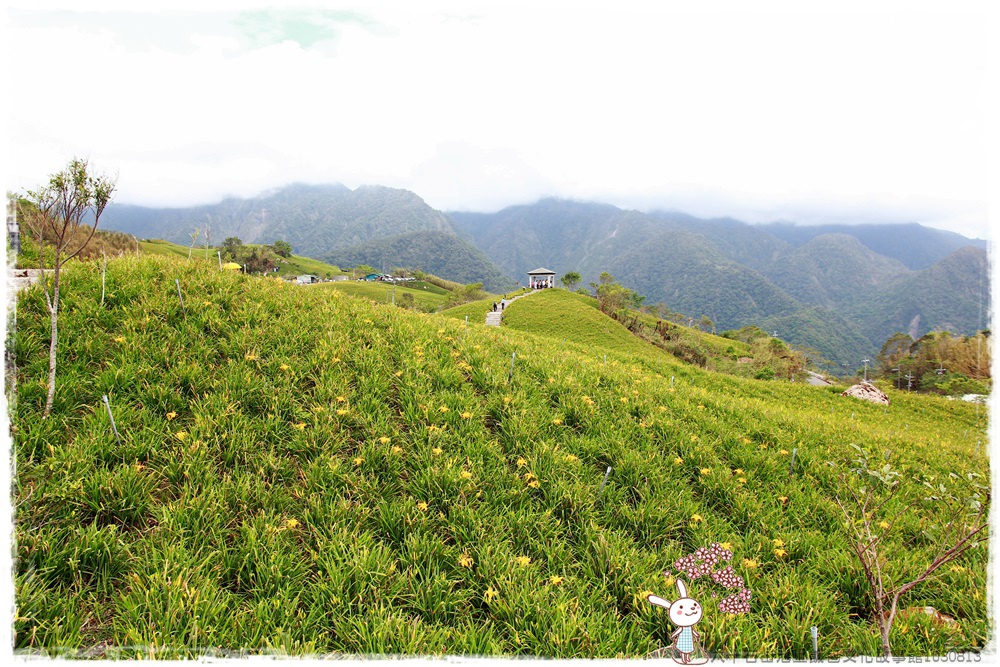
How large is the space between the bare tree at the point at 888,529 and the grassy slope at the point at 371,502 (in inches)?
6.1

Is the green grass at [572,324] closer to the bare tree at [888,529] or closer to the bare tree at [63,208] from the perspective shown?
the bare tree at [888,529]

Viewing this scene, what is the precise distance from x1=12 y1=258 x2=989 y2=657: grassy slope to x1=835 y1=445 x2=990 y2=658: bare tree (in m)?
0.16

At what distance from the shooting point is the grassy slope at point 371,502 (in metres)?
2.44

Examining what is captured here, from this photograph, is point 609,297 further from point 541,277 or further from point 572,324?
point 541,277

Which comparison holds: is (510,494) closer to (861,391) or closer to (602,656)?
(602,656)

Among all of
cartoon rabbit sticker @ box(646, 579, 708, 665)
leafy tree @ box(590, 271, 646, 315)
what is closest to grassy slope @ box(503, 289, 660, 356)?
leafy tree @ box(590, 271, 646, 315)

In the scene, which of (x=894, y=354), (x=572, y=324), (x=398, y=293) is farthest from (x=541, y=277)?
(x=894, y=354)

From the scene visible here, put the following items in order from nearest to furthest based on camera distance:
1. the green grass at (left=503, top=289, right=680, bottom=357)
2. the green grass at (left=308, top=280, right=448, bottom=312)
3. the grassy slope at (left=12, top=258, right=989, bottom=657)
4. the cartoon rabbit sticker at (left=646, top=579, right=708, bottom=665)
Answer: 1. the cartoon rabbit sticker at (left=646, top=579, right=708, bottom=665)
2. the grassy slope at (left=12, top=258, right=989, bottom=657)
3. the green grass at (left=503, top=289, right=680, bottom=357)
4. the green grass at (left=308, top=280, right=448, bottom=312)

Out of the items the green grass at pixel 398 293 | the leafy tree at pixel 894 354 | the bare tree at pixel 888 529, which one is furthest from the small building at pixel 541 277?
the bare tree at pixel 888 529

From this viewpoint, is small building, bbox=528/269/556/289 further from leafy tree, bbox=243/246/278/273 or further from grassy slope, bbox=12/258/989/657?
grassy slope, bbox=12/258/989/657

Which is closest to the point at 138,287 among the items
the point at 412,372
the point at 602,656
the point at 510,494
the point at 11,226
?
the point at 11,226

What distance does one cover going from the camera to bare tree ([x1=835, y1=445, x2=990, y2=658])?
96.9 inches

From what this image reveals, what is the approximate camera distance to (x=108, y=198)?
3.87m

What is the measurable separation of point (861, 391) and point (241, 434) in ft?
86.8
